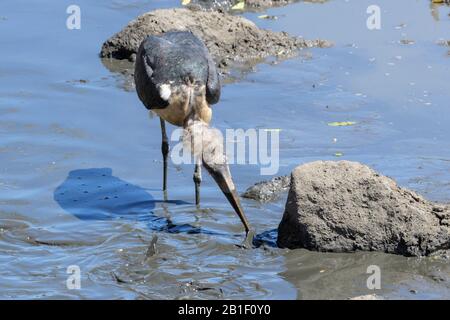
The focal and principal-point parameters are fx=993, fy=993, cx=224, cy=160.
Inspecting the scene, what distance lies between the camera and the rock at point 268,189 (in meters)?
9.23

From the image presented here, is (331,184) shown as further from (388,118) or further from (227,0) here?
(227,0)

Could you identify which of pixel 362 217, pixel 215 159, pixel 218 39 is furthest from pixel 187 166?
pixel 218 39

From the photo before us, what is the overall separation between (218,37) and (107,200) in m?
4.11

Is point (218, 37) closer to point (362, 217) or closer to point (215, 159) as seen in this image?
point (215, 159)

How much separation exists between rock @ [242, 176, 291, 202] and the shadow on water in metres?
0.65

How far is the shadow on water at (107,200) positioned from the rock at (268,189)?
0.65m

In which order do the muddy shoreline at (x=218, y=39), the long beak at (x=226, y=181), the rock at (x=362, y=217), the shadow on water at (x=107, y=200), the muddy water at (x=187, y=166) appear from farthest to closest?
the muddy shoreline at (x=218, y=39) → the shadow on water at (x=107, y=200) → the long beak at (x=226, y=181) → the rock at (x=362, y=217) → the muddy water at (x=187, y=166)

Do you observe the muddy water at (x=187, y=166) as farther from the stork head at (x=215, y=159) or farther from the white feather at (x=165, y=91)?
the white feather at (x=165, y=91)

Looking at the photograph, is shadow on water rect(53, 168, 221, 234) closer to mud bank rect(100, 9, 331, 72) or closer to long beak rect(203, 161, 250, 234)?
long beak rect(203, 161, 250, 234)

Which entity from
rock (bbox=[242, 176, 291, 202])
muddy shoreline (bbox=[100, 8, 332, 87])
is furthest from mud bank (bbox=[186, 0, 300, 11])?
rock (bbox=[242, 176, 291, 202])

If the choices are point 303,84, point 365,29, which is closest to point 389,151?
point 303,84

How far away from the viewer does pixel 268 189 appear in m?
9.27

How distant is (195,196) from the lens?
9.41 meters

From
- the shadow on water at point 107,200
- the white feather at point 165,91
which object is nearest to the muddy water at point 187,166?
the shadow on water at point 107,200
